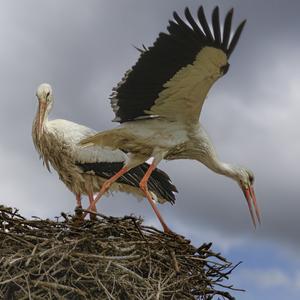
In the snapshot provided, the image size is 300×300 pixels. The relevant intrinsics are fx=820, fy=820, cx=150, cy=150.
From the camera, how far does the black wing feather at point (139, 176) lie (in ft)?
32.4

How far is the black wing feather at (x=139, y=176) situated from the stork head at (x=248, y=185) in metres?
1.27

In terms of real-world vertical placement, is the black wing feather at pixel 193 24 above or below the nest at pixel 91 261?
above

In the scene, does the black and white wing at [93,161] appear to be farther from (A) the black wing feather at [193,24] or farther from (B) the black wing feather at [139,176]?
(A) the black wing feather at [193,24]

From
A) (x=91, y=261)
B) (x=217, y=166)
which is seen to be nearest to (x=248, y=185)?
(x=217, y=166)

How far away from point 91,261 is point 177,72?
2.20 m

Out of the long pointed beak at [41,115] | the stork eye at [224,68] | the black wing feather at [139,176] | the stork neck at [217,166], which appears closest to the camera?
the stork eye at [224,68]

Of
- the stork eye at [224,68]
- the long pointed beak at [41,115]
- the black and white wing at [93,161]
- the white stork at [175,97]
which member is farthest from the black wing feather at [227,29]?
the long pointed beak at [41,115]

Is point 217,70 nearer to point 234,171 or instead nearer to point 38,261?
point 234,171

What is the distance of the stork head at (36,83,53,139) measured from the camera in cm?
966

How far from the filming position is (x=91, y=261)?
6.29 meters

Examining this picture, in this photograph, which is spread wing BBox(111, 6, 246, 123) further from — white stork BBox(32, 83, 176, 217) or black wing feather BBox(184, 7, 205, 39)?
white stork BBox(32, 83, 176, 217)

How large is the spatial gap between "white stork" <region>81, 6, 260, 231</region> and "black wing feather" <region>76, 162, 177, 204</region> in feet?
4.34

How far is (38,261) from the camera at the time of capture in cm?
612

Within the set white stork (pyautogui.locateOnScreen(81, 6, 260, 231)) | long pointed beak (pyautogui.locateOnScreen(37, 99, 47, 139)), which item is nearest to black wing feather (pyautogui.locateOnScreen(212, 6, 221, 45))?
white stork (pyautogui.locateOnScreen(81, 6, 260, 231))
